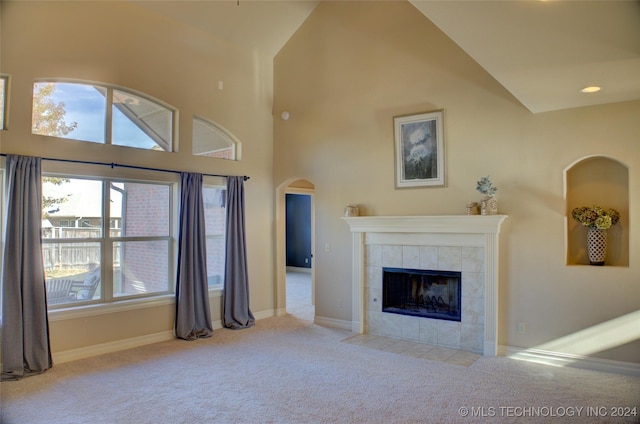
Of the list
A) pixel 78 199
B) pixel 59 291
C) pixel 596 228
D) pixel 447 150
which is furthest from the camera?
pixel 447 150

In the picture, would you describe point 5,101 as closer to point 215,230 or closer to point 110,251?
point 110,251

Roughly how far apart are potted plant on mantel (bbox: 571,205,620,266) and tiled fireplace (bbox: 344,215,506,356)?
79cm

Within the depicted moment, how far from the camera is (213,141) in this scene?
6.02m

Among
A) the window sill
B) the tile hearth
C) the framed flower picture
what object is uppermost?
the framed flower picture

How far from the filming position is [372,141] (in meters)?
5.69

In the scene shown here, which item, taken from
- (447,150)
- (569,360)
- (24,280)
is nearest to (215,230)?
(24,280)

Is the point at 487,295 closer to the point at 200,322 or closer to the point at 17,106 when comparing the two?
the point at 200,322

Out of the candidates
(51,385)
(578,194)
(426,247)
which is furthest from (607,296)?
(51,385)

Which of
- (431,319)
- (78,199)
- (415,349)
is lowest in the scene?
(415,349)

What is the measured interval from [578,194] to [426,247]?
1697 mm

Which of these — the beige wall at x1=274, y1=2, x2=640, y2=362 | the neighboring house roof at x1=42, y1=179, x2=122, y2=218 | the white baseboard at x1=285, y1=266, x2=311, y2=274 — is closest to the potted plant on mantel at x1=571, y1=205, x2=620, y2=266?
the beige wall at x1=274, y1=2, x2=640, y2=362

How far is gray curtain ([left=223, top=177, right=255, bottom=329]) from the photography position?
19.5ft

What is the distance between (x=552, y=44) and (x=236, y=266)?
4.55 metres

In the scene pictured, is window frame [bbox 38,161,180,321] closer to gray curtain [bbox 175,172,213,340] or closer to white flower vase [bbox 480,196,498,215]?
gray curtain [bbox 175,172,213,340]
